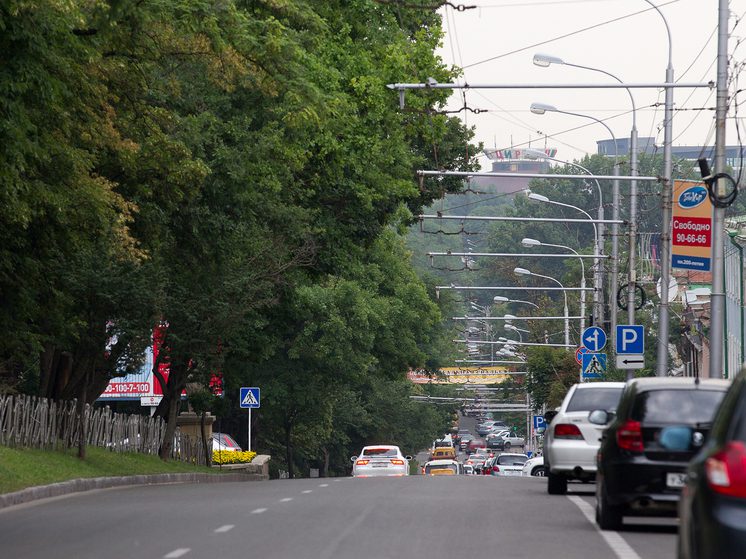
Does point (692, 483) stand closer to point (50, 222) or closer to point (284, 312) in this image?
point (50, 222)

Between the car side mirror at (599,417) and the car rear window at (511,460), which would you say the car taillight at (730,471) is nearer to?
the car side mirror at (599,417)

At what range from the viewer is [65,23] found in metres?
19.2

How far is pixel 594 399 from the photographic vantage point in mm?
23328

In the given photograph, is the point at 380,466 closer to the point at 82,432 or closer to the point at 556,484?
the point at 82,432

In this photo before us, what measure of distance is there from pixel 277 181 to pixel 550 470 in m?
12.2

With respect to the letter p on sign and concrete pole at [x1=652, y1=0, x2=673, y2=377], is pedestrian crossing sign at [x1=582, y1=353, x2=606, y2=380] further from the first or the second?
concrete pole at [x1=652, y1=0, x2=673, y2=377]

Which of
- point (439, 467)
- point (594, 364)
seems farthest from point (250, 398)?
point (439, 467)

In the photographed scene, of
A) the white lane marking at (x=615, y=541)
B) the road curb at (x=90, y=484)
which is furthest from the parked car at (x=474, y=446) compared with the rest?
the white lane marking at (x=615, y=541)

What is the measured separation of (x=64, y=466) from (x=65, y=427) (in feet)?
15.1

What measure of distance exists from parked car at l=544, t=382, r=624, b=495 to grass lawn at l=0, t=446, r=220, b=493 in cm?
779

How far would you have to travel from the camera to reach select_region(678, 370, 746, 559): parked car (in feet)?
25.8

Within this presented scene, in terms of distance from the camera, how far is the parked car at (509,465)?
6028 cm

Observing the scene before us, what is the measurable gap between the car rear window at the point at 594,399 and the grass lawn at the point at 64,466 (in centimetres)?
817

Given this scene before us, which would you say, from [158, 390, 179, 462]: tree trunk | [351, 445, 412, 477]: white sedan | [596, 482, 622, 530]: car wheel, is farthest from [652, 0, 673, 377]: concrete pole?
[596, 482, 622, 530]: car wheel
